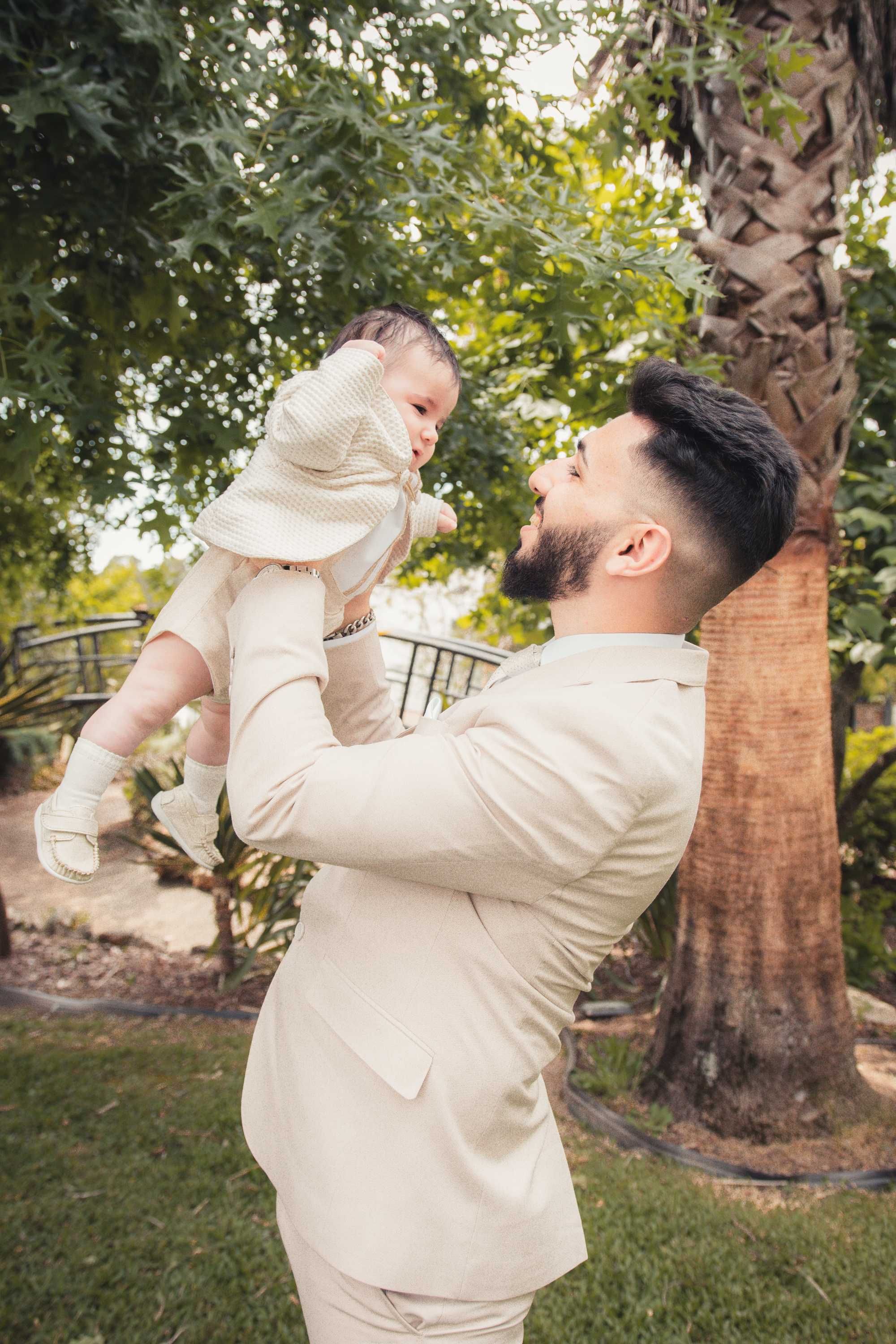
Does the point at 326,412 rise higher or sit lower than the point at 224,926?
higher

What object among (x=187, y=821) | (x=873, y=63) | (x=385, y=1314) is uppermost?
(x=873, y=63)

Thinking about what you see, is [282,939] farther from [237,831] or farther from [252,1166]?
[237,831]

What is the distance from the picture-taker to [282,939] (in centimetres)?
548

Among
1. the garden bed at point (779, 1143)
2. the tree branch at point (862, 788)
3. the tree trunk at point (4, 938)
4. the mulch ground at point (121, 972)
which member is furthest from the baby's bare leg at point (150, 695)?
the tree trunk at point (4, 938)

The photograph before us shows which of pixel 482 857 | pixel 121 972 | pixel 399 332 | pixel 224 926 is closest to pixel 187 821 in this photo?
pixel 482 857

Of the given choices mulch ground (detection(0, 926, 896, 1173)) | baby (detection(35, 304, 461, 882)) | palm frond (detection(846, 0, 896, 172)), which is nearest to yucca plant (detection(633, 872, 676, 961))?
mulch ground (detection(0, 926, 896, 1173))

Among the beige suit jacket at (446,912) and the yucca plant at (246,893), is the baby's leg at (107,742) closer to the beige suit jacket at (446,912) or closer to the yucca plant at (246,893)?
the beige suit jacket at (446,912)

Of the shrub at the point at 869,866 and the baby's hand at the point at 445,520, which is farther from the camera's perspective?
the shrub at the point at 869,866

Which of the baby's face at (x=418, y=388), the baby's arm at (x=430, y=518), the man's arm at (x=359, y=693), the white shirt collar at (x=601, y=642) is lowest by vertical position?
the man's arm at (x=359, y=693)

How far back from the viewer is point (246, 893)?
5406mm

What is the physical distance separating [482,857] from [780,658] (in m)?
3.04

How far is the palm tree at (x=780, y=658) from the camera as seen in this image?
3.83 m

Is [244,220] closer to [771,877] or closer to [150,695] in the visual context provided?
[150,695]

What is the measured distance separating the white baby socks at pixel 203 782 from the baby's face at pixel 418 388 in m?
0.65
